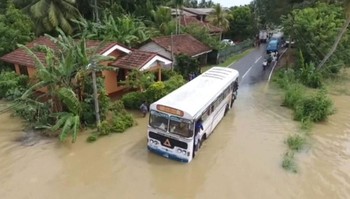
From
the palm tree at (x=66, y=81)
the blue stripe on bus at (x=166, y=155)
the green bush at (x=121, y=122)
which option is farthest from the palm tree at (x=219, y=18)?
the blue stripe on bus at (x=166, y=155)

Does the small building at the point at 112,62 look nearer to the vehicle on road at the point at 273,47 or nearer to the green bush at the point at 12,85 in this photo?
the green bush at the point at 12,85

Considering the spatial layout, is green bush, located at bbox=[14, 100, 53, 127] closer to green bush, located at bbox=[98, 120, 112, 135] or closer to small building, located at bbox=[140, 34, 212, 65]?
green bush, located at bbox=[98, 120, 112, 135]

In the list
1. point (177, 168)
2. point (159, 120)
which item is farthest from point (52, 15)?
point (177, 168)

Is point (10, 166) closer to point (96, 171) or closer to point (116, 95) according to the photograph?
point (96, 171)

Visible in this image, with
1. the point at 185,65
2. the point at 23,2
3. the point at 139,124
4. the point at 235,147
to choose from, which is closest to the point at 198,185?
the point at 235,147

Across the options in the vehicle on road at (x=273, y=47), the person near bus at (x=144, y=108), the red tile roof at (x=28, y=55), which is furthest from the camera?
the vehicle on road at (x=273, y=47)
